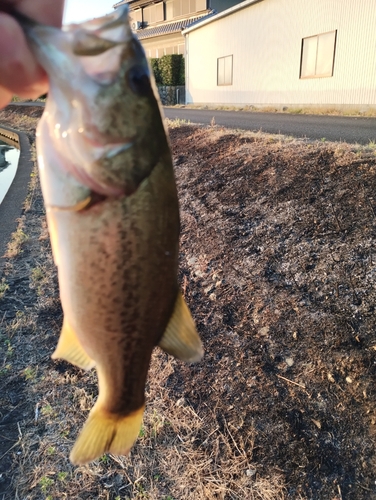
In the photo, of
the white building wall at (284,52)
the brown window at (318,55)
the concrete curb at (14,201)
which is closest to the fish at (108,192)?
the concrete curb at (14,201)

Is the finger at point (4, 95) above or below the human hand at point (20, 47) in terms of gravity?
below

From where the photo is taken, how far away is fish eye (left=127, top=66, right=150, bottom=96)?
4.39 ft

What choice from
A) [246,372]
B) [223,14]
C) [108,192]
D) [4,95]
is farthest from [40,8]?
[223,14]

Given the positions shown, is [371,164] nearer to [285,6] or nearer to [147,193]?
[147,193]

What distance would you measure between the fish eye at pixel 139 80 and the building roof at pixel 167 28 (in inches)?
1256

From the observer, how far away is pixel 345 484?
2668 mm

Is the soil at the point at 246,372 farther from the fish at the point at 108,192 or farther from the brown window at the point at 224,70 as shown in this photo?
the brown window at the point at 224,70

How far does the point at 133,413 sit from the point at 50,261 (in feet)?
14.0

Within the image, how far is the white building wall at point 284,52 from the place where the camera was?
14.8 m

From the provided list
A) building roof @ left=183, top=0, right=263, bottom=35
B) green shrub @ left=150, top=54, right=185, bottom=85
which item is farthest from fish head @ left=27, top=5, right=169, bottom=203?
green shrub @ left=150, top=54, right=185, bottom=85

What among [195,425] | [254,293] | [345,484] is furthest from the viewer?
[254,293]

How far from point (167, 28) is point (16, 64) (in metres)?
34.9

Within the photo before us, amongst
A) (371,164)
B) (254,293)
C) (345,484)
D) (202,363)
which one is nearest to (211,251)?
(254,293)

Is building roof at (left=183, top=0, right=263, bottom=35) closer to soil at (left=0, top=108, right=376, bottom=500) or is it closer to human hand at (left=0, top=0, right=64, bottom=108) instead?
soil at (left=0, top=108, right=376, bottom=500)
